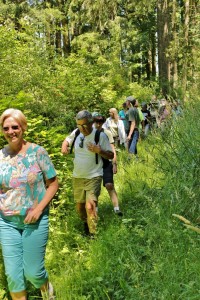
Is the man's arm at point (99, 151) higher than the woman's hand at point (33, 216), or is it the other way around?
the man's arm at point (99, 151)

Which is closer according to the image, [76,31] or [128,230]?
[128,230]

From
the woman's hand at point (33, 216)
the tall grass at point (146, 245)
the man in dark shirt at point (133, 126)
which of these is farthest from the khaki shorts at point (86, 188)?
the man in dark shirt at point (133, 126)

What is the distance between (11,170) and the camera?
3.09 meters

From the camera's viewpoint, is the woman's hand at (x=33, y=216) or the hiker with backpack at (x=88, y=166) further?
the hiker with backpack at (x=88, y=166)

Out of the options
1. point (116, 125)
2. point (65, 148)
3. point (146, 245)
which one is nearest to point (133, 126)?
point (116, 125)

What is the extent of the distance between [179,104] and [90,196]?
2240mm

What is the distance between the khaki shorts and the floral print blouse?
1.70 metres

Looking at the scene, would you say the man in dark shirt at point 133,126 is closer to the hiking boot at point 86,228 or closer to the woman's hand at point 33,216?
the hiking boot at point 86,228

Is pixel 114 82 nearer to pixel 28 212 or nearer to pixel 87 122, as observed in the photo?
pixel 87 122

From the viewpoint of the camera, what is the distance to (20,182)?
3080 mm

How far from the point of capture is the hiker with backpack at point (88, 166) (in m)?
4.77

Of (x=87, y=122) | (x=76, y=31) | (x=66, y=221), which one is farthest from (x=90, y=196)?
(x=76, y=31)

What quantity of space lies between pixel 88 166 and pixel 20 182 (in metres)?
1.84

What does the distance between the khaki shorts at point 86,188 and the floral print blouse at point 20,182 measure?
1.70 metres
